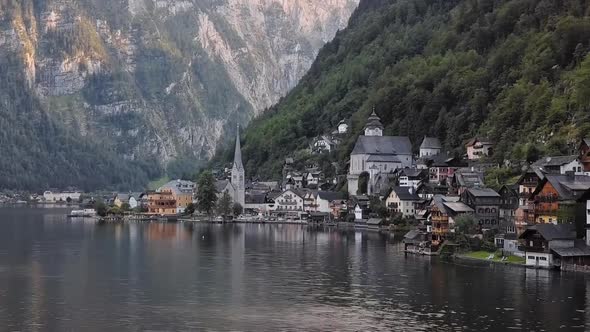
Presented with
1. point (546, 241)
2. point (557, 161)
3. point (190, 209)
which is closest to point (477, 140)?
point (557, 161)

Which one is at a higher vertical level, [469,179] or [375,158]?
[375,158]

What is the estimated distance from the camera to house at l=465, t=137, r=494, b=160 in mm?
95562

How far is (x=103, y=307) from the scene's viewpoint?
146 ft

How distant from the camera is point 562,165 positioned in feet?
225

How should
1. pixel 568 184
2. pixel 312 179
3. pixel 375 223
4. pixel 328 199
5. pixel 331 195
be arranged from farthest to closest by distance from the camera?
pixel 312 179
pixel 331 195
pixel 328 199
pixel 375 223
pixel 568 184

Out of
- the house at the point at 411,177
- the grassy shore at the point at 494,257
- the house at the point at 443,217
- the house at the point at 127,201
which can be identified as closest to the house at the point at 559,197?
the grassy shore at the point at 494,257

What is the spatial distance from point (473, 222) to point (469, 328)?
27660mm

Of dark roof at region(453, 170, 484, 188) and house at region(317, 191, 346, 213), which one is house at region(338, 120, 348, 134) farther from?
dark roof at region(453, 170, 484, 188)

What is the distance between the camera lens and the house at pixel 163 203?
443 feet

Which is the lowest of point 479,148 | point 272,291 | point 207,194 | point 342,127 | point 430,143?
point 272,291

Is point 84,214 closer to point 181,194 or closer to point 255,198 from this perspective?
point 181,194

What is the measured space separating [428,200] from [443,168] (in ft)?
38.7

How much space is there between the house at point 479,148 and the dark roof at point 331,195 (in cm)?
2094

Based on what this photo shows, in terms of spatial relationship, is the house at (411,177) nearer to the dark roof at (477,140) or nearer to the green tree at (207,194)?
the dark roof at (477,140)
